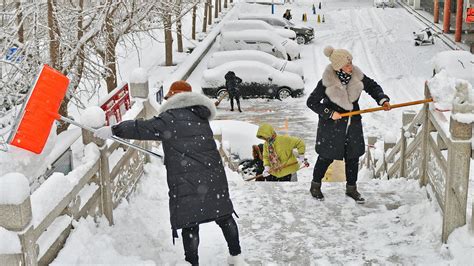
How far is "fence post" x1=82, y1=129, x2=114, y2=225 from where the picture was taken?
237 inches

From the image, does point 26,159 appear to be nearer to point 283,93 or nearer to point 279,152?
point 279,152

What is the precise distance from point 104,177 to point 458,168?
3011 mm

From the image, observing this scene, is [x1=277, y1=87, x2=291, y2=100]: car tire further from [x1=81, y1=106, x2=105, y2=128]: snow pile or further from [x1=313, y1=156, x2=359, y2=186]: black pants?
[x1=81, y1=106, x2=105, y2=128]: snow pile

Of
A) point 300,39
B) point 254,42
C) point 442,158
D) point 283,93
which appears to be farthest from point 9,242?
point 300,39

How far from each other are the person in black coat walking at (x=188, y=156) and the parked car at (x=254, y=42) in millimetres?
22371

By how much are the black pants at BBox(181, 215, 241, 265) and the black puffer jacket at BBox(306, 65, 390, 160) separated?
1994 millimetres

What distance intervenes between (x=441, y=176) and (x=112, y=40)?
12833mm

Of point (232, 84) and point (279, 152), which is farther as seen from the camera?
point (232, 84)

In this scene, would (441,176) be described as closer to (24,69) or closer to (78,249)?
(78,249)

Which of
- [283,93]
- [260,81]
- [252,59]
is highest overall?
[252,59]

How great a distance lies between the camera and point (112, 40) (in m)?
17.8

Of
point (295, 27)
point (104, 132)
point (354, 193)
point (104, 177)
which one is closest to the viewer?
point (104, 132)

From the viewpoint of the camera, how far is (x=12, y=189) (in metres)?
4.03

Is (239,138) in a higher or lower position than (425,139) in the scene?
lower
